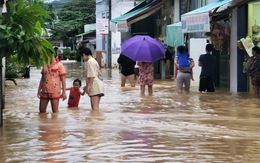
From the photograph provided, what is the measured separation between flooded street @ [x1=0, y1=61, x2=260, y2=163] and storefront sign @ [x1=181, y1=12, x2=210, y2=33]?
7.91 feet

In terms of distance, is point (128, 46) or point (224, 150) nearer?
point (224, 150)

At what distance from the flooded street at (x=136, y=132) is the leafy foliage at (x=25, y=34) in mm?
1265

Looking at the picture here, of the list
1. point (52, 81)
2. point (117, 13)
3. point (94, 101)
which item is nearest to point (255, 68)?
point (94, 101)

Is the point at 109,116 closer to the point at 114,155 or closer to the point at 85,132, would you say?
the point at 85,132

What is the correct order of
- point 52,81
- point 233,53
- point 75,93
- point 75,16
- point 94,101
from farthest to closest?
point 75,16 < point 233,53 < point 75,93 < point 94,101 < point 52,81

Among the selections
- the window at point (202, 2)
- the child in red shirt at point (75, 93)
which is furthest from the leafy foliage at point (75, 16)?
the child in red shirt at point (75, 93)

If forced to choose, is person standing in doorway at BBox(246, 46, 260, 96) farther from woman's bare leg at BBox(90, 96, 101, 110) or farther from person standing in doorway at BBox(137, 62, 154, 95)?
woman's bare leg at BBox(90, 96, 101, 110)

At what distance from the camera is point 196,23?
681 inches

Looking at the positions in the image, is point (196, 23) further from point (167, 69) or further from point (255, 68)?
point (167, 69)

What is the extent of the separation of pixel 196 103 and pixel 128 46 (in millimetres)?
2993

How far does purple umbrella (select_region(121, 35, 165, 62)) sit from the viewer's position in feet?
53.7

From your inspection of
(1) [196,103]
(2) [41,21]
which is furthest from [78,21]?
(2) [41,21]

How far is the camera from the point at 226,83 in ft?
66.9

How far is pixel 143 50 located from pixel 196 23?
199 cm
